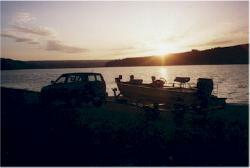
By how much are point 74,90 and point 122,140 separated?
9.12 m

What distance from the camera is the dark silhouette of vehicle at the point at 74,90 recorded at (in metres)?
19.7

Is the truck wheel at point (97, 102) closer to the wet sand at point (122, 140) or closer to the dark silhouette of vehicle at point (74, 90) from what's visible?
the dark silhouette of vehicle at point (74, 90)

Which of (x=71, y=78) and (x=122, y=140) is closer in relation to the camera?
(x=122, y=140)

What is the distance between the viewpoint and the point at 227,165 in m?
8.96

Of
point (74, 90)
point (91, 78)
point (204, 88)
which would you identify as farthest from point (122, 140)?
point (204, 88)

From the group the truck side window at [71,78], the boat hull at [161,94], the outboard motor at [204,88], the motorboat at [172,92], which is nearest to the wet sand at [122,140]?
the motorboat at [172,92]

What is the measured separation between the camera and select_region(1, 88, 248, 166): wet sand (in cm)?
951

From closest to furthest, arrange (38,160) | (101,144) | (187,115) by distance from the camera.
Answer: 1. (38,160)
2. (101,144)
3. (187,115)

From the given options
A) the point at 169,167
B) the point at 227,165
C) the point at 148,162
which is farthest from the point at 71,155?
the point at 227,165

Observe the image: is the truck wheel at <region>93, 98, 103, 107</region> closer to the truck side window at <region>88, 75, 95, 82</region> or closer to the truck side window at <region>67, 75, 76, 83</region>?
the truck side window at <region>88, 75, 95, 82</region>

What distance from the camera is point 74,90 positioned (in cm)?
1973

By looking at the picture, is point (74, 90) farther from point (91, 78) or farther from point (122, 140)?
point (122, 140)

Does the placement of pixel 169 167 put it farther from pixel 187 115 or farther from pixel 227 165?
pixel 187 115

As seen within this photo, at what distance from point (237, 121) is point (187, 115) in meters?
3.11
